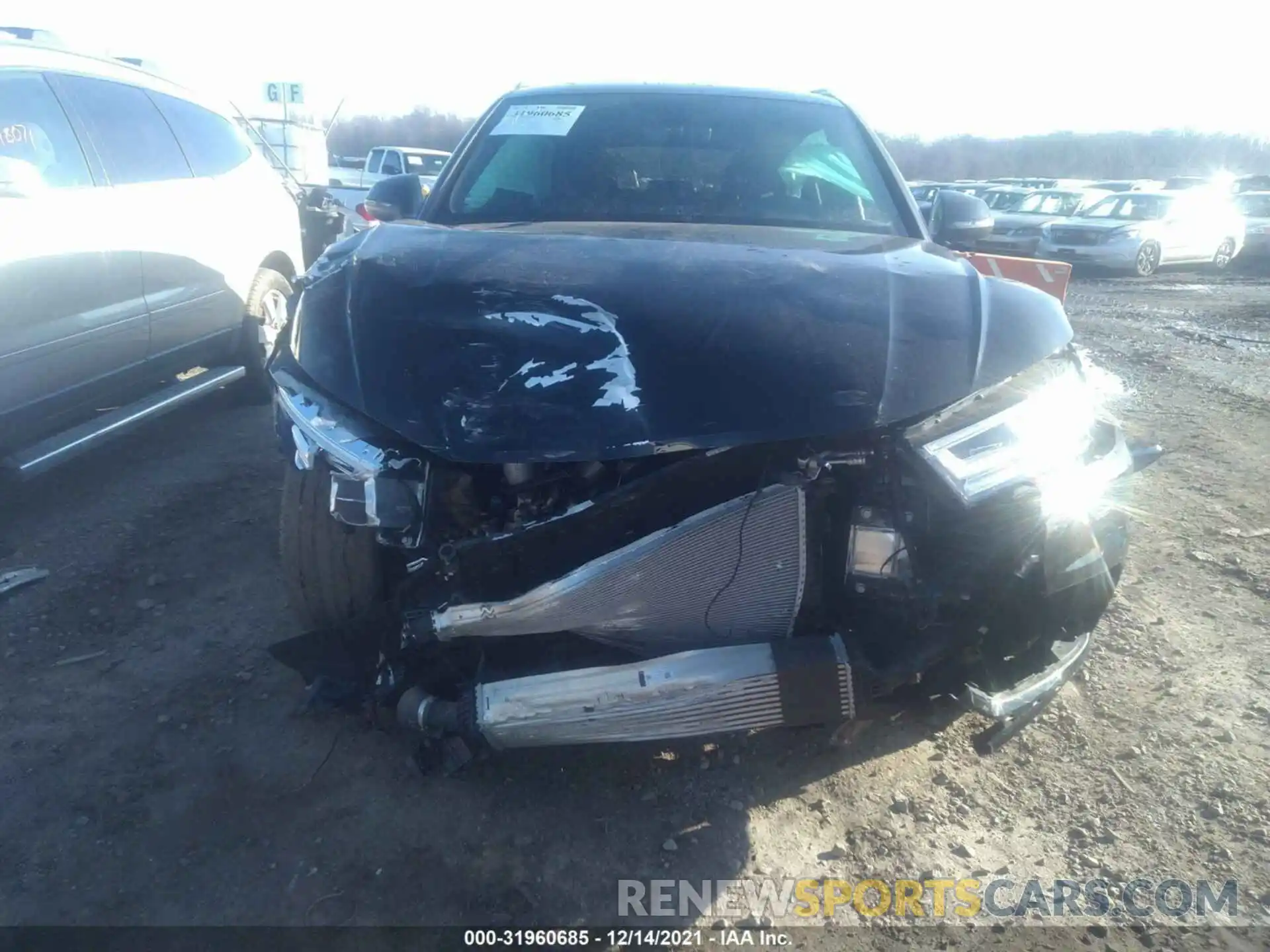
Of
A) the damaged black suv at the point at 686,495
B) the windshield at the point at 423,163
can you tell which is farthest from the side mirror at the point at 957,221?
the windshield at the point at 423,163

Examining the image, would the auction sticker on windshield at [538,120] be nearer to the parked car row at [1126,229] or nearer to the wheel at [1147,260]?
the parked car row at [1126,229]

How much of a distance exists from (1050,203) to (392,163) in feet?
42.2

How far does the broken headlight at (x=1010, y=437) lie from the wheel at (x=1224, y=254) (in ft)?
60.4

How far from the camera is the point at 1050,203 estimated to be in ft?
59.8

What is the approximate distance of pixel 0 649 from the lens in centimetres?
311

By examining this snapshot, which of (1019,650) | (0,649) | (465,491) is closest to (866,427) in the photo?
(1019,650)

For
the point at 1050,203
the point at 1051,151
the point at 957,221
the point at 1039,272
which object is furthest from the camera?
the point at 1051,151

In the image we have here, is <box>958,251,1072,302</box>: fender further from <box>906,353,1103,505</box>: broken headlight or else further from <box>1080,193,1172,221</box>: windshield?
<box>1080,193,1172,221</box>: windshield

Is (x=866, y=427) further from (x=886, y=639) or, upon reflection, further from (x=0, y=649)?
(x=0, y=649)

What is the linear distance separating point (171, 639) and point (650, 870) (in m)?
1.91

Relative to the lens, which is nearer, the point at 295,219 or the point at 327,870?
the point at 327,870

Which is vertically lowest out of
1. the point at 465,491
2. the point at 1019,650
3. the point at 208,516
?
the point at 208,516

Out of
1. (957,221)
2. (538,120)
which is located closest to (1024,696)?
(957,221)

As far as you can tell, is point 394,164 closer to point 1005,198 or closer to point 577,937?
point 1005,198
